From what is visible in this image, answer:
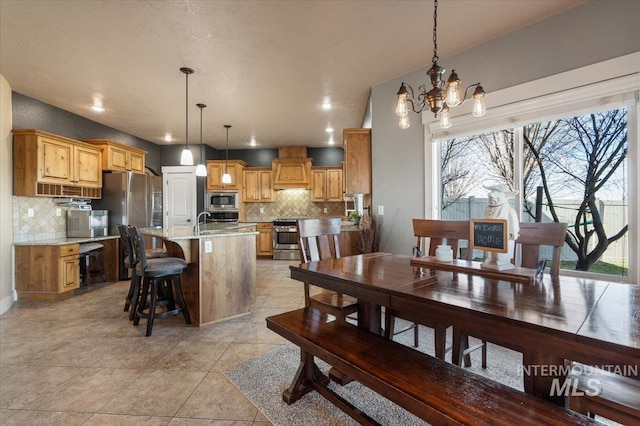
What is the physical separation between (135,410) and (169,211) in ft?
19.1

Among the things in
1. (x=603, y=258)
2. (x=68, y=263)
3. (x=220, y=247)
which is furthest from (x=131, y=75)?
(x=603, y=258)

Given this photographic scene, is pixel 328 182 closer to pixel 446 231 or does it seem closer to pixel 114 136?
pixel 114 136

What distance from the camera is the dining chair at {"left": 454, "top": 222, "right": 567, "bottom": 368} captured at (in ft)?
5.53

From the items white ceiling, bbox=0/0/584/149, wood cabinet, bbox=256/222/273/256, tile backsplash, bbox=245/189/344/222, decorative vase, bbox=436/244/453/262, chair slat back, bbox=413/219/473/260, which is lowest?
wood cabinet, bbox=256/222/273/256

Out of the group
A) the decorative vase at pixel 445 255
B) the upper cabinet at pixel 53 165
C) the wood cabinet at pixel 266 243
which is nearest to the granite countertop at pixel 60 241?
the upper cabinet at pixel 53 165

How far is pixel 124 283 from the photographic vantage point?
4.80m

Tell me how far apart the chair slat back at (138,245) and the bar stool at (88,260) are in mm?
2099

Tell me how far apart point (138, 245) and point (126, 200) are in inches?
111

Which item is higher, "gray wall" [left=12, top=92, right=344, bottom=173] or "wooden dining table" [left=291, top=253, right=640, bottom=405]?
"gray wall" [left=12, top=92, right=344, bottom=173]

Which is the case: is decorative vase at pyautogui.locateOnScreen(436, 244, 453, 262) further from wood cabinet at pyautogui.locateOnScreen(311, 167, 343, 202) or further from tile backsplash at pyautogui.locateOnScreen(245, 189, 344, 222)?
tile backsplash at pyautogui.locateOnScreen(245, 189, 344, 222)

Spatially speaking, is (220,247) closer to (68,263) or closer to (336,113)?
(68,263)

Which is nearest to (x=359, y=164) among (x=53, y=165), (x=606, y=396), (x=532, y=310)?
(x=532, y=310)

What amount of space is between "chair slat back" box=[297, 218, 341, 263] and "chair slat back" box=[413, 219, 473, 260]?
0.70 metres

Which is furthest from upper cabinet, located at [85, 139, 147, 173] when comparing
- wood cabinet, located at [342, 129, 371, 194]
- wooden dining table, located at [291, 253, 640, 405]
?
wooden dining table, located at [291, 253, 640, 405]
